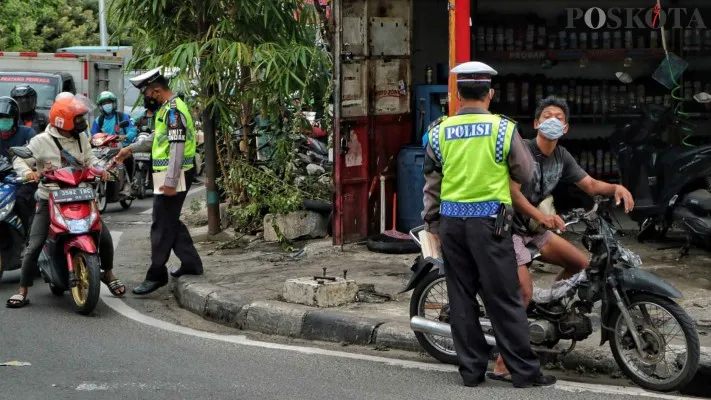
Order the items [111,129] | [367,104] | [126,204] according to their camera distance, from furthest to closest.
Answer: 1. [126,204]
2. [111,129]
3. [367,104]

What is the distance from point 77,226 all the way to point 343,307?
224 centimetres

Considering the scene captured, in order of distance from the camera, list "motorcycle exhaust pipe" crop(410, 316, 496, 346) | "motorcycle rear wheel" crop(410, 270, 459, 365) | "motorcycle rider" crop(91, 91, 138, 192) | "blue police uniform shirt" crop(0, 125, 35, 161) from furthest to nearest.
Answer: "motorcycle rider" crop(91, 91, 138, 192) < "blue police uniform shirt" crop(0, 125, 35, 161) < "motorcycle rear wheel" crop(410, 270, 459, 365) < "motorcycle exhaust pipe" crop(410, 316, 496, 346)

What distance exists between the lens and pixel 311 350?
299 inches

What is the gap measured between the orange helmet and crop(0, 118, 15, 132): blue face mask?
1009 mm

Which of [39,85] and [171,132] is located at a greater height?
[39,85]

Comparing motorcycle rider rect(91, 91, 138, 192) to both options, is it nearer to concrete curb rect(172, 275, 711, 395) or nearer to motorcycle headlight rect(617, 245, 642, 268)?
concrete curb rect(172, 275, 711, 395)

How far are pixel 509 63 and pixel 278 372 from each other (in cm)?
787

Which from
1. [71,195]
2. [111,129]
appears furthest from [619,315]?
[111,129]

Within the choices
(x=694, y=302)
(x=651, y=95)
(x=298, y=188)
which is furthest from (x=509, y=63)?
(x=694, y=302)

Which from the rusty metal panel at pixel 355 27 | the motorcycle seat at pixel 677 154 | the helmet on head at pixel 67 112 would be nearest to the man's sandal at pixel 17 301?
the helmet on head at pixel 67 112

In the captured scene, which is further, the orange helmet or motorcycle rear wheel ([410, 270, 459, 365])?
the orange helmet

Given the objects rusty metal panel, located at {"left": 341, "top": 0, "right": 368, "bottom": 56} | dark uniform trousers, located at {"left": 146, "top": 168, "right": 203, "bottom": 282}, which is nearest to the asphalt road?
dark uniform trousers, located at {"left": 146, "top": 168, "right": 203, "bottom": 282}

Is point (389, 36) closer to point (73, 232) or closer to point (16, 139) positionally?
point (16, 139)

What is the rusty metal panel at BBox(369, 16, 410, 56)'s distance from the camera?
11.5 m
